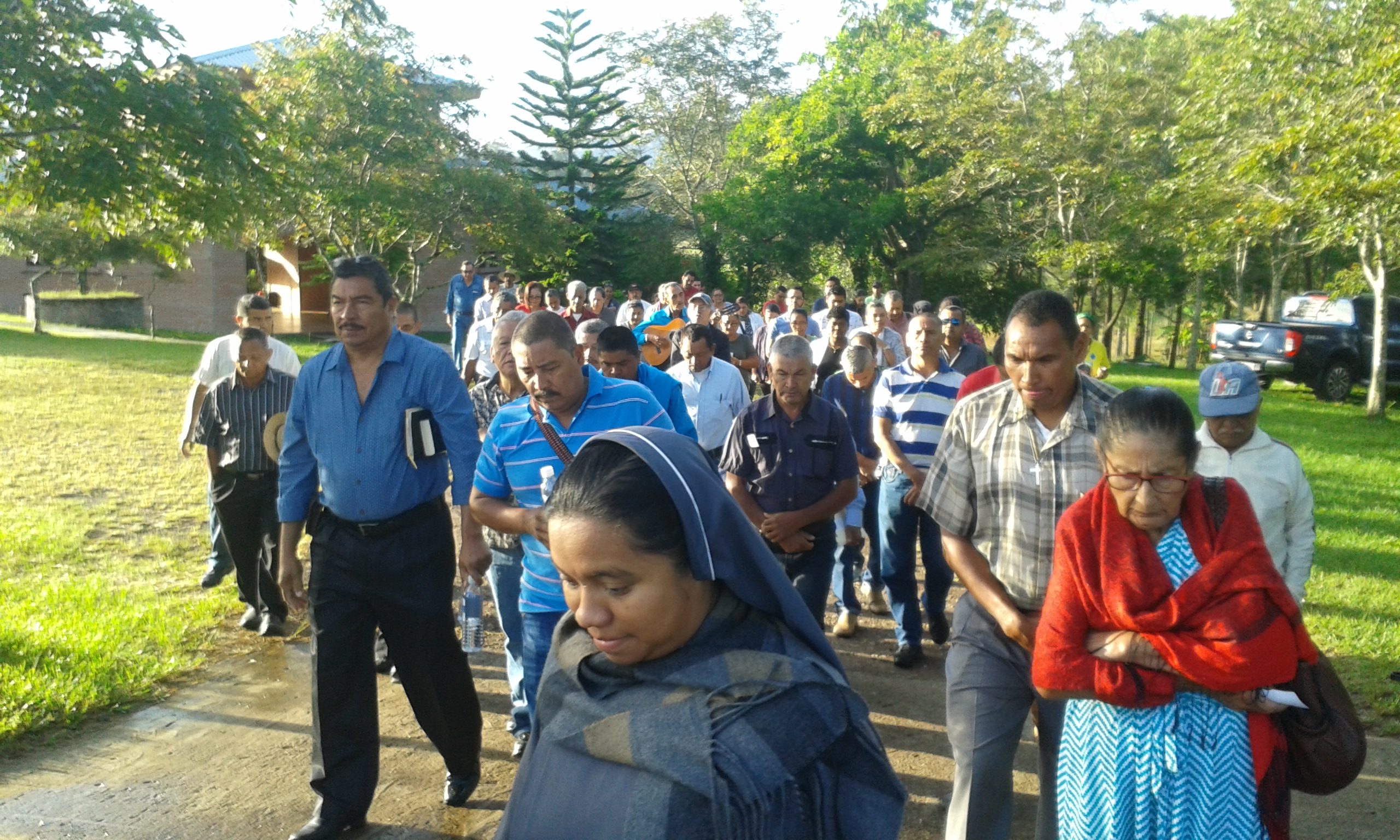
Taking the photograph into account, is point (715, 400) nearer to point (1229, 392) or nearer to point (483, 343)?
point (1229, 392)

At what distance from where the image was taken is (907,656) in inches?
255

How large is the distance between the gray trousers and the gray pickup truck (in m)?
20.2

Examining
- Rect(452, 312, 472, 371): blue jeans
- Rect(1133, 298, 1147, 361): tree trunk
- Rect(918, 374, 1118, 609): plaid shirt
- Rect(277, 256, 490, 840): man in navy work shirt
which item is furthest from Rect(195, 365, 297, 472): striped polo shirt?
Rect(1133, 298, 1147, 361): tree trunk

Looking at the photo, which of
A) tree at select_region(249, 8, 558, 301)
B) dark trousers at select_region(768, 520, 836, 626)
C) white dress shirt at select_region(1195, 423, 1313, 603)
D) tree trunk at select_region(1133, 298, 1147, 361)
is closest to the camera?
white dress shirt at select_region(1195, 423, 1313, 603)

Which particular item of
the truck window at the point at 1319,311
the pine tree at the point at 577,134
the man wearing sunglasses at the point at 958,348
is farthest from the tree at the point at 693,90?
the man wearing sunglasses at the point at 958,348

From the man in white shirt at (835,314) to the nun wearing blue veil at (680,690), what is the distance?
782 cm

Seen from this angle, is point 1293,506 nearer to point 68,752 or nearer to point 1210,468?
point 1210,468

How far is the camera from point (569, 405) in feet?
13.6

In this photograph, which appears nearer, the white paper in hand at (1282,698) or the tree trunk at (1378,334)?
the white paper in hand at (1282,698)

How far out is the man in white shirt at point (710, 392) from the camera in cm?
763

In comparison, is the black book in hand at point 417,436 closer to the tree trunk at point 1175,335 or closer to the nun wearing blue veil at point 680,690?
the nun wearing blue veil at point 680,690

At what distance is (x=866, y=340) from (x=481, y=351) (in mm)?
5482

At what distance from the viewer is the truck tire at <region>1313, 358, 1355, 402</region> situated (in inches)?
843

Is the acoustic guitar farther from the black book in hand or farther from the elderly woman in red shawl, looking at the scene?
the elderly woman in red shawl
